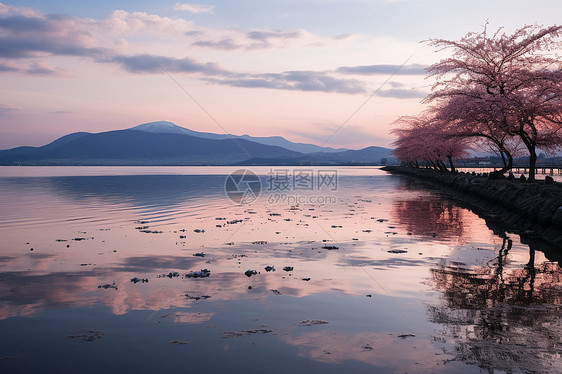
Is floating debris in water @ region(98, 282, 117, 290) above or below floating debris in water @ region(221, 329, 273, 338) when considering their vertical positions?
above

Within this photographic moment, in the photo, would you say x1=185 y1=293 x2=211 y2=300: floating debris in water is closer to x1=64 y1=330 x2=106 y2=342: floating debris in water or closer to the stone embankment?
x1=64 y1=330 x2=106 y2=342: floating debris in water

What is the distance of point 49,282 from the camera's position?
11.5m

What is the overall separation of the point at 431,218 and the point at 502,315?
17.7m

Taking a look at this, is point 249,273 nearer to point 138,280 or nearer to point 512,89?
point 138,280

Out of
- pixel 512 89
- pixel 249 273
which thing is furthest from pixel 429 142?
pixel 249 273

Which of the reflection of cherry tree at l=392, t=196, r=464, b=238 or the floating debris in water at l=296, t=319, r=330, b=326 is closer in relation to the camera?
the floating debris in water at l=296, t=319, r=330, b=326

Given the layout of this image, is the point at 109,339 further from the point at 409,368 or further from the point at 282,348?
the point at 409,368

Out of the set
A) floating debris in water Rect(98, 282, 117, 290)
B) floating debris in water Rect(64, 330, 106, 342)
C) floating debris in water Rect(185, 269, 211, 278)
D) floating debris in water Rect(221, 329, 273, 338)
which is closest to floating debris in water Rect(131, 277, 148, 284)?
floating debris in water Rect(98, 282, 117, 290)

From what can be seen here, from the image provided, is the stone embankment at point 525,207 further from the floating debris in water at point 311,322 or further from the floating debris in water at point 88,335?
the floating debris in water at point 88,335

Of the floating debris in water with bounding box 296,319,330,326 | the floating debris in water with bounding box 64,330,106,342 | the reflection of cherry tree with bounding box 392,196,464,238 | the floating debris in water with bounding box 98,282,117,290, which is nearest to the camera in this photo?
the floating debris in water with bounding box 64,330,106,342

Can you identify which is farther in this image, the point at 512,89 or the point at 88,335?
the point at 512,89

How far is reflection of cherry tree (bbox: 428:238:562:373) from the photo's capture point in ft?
23.1

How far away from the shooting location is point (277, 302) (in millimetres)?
9914

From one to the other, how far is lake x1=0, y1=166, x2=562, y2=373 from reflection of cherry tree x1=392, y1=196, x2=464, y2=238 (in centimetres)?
75
